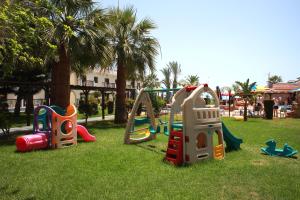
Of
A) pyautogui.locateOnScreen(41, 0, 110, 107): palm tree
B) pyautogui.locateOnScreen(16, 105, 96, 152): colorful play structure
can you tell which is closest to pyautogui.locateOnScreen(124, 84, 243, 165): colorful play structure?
pyautogui.locateOnScreen(16, 105, 96, 152): colorful play structure

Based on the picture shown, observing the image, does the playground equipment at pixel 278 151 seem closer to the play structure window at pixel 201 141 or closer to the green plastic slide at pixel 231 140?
the green plastic slide at pixel 231 140

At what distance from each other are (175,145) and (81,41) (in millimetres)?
7323

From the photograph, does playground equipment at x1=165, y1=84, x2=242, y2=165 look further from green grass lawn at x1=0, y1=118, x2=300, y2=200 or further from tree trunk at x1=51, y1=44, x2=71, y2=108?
tree trunk at x1=51, y1=44, x2=71, y2=108

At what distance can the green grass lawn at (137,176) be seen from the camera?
4.92m

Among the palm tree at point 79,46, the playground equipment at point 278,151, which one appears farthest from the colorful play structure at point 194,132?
the palm tree at point 79,46

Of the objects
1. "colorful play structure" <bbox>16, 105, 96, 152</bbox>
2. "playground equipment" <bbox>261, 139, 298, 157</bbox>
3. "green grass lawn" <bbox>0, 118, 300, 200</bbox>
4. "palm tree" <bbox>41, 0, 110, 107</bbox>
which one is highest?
Result: "palm tree" <bbox>41, 0, 110, 107</bbox>

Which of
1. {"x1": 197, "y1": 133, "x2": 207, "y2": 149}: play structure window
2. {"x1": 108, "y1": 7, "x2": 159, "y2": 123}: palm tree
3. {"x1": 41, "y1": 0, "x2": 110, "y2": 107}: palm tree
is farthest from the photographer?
{"x1": 108, "y1": 7, "x2": 159, "y2": 123}: palm tree

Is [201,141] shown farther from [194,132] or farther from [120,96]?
[120,96]

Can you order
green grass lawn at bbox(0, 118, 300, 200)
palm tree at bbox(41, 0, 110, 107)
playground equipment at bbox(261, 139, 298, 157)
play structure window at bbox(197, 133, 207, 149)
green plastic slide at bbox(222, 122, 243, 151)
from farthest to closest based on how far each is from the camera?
palm tree at bbox(41, 0, 110, 107) → green plastic slide at bbox(222, 122, 243, 151) → playground equipment at bbox(261, 139, 298, 157) → play structure window at bbox(197, 133, 207, 149) → green grass lawn at bbox(0, 118, 300, 200)

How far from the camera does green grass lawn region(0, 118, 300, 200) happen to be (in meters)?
4.92

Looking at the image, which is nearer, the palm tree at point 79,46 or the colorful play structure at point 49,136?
the colorful play structure at point 49,136

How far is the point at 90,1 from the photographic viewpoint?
42.6 feet

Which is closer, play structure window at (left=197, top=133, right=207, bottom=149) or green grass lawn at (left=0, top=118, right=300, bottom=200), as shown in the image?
green grass lawn at (left=0, top=118, right=300, bottom=200)

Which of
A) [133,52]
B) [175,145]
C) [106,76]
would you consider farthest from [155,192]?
[106,76]
